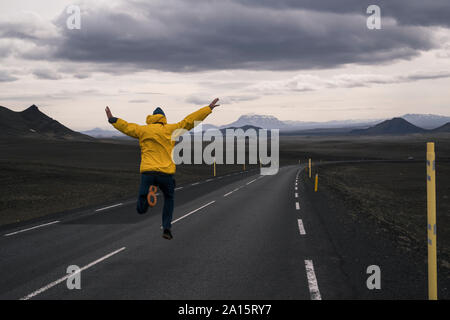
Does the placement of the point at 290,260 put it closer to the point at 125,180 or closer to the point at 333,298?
the point at 333,298

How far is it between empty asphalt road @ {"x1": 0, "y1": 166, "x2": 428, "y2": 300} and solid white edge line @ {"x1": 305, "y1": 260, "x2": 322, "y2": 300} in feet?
0.04

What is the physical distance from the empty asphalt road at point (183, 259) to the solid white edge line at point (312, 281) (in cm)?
1

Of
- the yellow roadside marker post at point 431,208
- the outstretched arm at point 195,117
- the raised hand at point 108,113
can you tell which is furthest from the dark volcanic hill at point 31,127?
the yellow roadside marker post at point 431,208

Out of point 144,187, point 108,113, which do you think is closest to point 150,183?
point 144,187

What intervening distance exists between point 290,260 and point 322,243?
1573mm

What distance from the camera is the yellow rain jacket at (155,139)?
555cm

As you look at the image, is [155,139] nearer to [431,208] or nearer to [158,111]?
[158,111]

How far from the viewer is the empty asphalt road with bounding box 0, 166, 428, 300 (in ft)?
16.5

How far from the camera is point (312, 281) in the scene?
5.35 meters

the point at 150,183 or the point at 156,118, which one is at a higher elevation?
the point at 156,118

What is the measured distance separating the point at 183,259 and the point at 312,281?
234 cm

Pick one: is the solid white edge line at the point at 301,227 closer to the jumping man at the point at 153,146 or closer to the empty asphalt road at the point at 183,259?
the empty asphalt road at the point at 183,259

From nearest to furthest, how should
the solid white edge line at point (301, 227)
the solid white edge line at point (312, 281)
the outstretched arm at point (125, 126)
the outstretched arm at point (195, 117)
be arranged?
1. the solid white edge line at point (312, 281)
2. the outstretched arm at point (195, 117)
3. the outstretched arm at point (125, 126)
4. the solid white edge line at point (301, 227)

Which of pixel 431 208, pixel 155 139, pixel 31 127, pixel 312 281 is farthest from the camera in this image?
pixel 31 127
